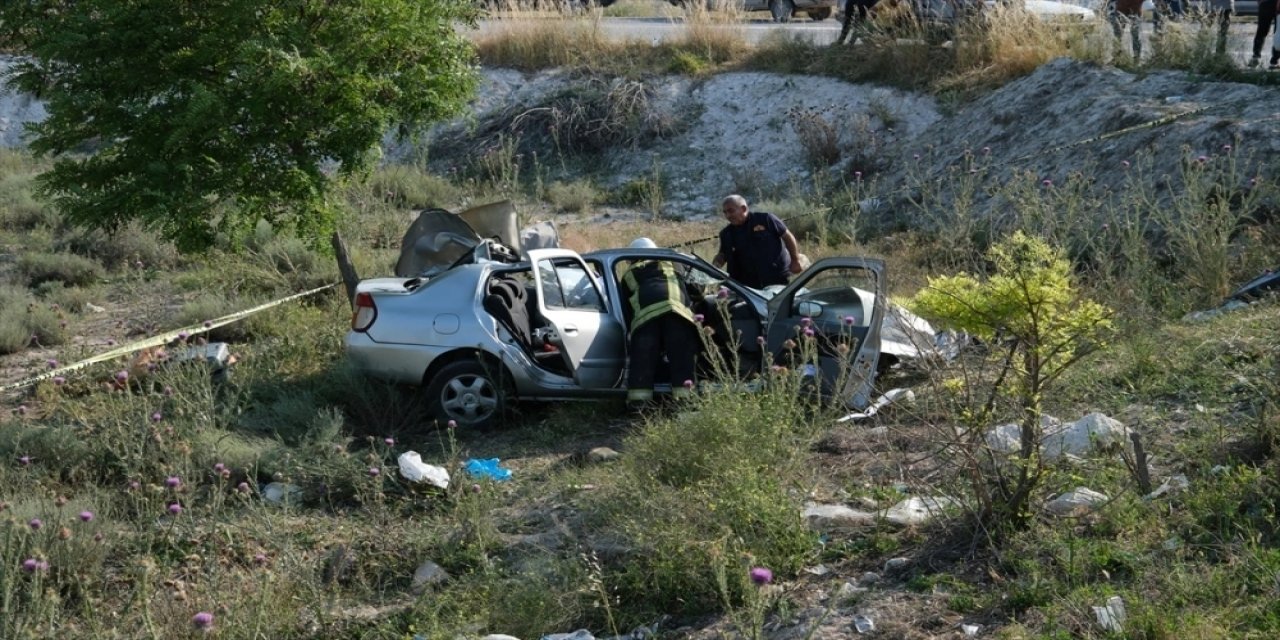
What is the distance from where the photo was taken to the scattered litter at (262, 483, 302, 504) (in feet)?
26.4

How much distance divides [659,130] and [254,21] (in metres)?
10.2

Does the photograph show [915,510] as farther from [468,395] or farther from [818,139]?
[818,139]

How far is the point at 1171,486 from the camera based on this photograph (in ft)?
21.8

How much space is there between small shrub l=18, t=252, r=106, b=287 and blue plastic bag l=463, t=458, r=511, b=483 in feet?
27.2

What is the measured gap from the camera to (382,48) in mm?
10477

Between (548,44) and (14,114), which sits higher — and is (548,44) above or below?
above

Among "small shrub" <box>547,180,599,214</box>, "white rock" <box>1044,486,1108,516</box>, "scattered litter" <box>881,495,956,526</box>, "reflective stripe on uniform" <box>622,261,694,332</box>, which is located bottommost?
"small shrub" <box>547,180,599,214</box>

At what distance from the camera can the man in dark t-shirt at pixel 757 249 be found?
11617 millimetres

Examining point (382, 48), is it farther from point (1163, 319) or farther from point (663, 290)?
point (1163, 319)

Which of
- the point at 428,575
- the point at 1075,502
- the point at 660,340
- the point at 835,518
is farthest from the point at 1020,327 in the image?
the point at 660,340

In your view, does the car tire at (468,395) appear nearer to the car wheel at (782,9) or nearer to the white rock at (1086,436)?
the white rock at (1086,436)

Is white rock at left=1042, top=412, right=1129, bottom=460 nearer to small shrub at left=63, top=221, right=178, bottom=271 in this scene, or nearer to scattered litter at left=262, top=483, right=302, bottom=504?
scattered litter at left=262, top=483, right=302, bottom=504

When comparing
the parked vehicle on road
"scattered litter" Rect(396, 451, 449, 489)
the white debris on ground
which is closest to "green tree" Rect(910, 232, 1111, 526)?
"scattered litter" Rect(396, 451, 449, 489)

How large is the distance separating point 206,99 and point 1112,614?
701cm
